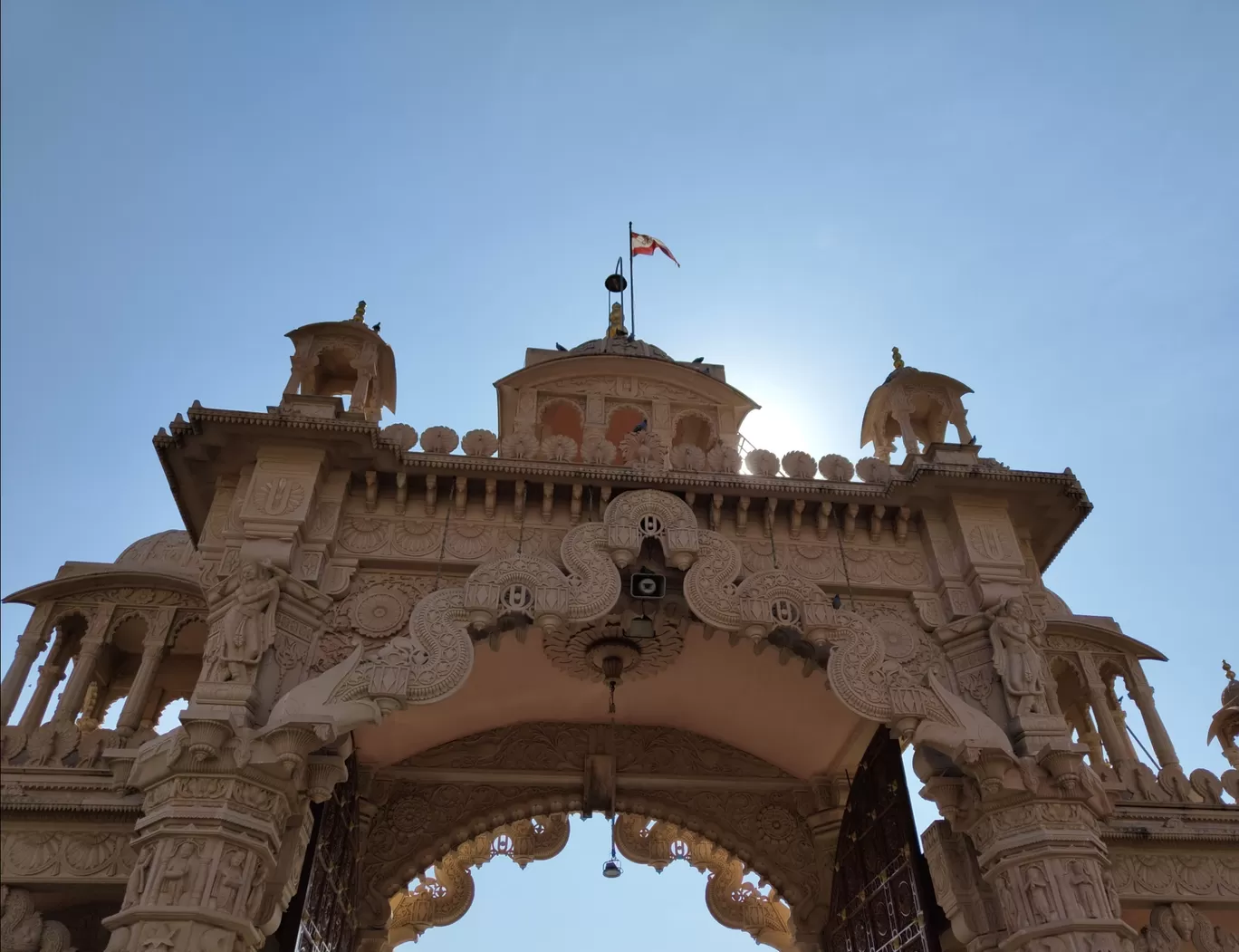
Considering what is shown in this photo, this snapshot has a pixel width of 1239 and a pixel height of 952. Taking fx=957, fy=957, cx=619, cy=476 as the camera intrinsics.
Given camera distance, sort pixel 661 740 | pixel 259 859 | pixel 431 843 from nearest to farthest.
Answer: pixel 259 859, pixel 431 843, pixel 661 740

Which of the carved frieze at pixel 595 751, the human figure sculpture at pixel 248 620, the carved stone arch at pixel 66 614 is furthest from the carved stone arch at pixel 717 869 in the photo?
the carved stone arch at pixel 66 614

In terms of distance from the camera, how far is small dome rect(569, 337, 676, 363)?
1212 cm

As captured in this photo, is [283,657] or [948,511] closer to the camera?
[283,657]

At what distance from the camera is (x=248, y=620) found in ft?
24.2

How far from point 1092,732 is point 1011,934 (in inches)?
210

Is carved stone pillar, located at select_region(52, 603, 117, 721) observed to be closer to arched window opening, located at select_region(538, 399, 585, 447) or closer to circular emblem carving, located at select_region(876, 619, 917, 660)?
arched window opening, located at select_region(538, 399, 585, 447)

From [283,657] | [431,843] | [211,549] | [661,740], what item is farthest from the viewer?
[661,740]

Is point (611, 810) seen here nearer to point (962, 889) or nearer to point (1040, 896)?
point (962, 889)

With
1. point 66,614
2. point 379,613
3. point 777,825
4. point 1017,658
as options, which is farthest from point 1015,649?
point 66,614

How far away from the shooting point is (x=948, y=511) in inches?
360

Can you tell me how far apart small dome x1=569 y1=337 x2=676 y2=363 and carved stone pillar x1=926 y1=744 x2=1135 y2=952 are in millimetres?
6236

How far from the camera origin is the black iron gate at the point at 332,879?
774 centimetres

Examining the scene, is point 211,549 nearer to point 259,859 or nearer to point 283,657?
point 283,657

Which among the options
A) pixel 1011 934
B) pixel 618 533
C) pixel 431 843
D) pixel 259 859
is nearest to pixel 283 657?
pixel 259 859
